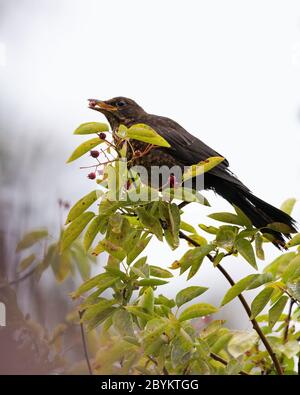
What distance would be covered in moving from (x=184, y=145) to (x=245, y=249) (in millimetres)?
1138

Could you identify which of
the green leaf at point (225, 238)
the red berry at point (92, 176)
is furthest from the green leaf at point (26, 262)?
the green leaf at point (225, 238)

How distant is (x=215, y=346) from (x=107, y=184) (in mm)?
506

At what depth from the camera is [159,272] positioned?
2.00 m

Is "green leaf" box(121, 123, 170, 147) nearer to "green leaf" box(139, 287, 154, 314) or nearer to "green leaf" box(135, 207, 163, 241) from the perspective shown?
"green leaf" box(135, 207, 163, 241)

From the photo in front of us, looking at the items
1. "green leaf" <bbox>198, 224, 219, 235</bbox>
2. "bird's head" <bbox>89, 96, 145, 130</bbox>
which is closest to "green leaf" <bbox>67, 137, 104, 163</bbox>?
"green leaf" <bbox>198, 224, 219, 235</bbox>

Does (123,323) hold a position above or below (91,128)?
below

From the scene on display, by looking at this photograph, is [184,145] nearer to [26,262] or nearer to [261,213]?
[261,213]

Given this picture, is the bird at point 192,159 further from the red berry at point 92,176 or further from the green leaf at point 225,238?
the red berry at point 92,176

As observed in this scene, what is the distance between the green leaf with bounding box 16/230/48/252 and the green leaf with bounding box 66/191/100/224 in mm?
219

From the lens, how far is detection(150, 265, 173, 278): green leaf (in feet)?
6.53

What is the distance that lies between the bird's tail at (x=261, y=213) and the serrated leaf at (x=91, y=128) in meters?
0.54

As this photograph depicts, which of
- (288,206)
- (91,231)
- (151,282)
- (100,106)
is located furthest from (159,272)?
(100,106)

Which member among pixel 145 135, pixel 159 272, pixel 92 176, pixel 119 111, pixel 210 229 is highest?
pixel 119 111
